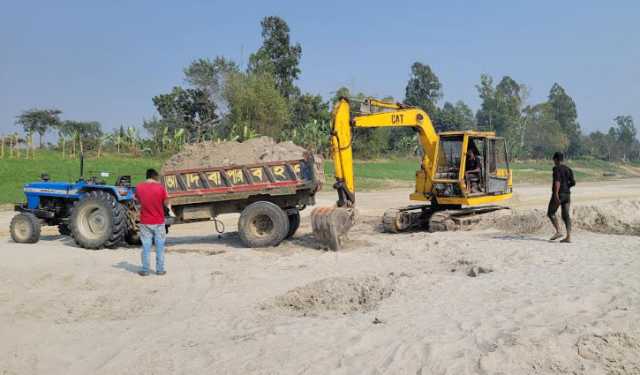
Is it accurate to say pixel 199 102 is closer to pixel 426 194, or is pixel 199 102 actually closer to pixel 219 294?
pixel 426 194

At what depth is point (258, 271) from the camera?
8.69m

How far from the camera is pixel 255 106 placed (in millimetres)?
41781

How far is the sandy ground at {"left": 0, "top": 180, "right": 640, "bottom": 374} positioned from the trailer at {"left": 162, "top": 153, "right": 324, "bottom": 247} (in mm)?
856

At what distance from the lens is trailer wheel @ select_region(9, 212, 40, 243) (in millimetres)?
11828

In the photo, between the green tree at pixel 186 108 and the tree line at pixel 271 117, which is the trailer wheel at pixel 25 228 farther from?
the green tree at pixel 186 108

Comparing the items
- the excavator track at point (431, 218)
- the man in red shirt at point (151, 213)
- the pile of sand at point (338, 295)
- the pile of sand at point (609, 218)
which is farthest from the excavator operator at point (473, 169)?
the man in red shirt at point (151, 213)

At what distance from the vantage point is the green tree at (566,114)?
285 feet

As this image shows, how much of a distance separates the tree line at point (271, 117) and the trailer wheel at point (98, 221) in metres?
19.0

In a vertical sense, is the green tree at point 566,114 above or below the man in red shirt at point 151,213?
above

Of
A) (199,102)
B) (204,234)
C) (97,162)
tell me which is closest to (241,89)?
(199,102)

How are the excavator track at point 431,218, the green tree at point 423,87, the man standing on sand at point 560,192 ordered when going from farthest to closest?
the green tree at point 423,87, the excavator track at point 431,218, the man standing on sand at point 560,192

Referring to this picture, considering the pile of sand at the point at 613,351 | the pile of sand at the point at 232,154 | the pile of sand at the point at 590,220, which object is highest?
the pile of sand at the point at 232,154

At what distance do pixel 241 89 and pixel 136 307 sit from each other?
120 ft

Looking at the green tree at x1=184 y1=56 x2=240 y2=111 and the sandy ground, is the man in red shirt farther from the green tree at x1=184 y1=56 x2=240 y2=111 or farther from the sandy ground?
the green tree at x1=184 y1=56 x2=240 y2=111
